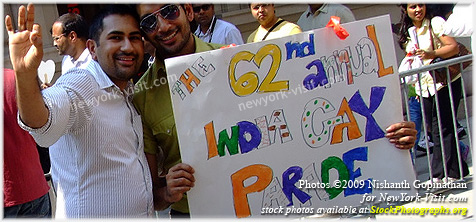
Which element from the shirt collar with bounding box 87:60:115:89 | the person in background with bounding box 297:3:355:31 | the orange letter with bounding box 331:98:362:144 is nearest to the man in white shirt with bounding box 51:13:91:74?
the person in background with bounding box 297:3:355:31

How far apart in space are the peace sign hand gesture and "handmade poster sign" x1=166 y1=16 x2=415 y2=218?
0.68 m

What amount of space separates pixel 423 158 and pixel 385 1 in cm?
416

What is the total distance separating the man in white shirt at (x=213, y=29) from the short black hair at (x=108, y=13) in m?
2.72

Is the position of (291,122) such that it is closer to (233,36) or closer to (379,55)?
(379,55)

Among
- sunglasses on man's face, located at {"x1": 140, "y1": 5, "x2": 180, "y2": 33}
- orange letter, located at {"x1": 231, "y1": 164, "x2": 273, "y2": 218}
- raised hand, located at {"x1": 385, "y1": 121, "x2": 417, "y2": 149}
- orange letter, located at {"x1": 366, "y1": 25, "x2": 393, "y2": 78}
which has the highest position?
sunglasses on man's face, located at {"x1": 140, "y1": 5, "x2": 180, "y2": 33}

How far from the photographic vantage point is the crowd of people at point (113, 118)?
2219mm

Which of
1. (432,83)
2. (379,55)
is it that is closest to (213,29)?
(432,83)

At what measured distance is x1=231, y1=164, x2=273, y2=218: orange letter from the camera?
286 centimetres

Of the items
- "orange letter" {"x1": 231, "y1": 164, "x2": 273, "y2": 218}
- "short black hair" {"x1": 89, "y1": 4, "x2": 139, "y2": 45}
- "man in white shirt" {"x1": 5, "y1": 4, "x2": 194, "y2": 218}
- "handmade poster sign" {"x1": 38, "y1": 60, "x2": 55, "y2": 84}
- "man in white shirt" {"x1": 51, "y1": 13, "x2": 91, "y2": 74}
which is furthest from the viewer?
"handmade poster sign" {"x1": 38, "y1": 60, "x2": 55, "y2": 84}

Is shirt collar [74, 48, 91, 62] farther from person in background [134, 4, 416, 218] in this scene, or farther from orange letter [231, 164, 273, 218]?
orange letter [231, 164, 273, 218]

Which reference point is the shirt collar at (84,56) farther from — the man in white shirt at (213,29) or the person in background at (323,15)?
the person in background at (323,15)

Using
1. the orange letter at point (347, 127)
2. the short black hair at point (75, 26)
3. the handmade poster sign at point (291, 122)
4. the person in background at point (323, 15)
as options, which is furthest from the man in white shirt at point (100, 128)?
the person in background at point (323, 15)

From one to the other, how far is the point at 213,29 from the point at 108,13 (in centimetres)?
305

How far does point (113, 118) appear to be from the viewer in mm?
2559
